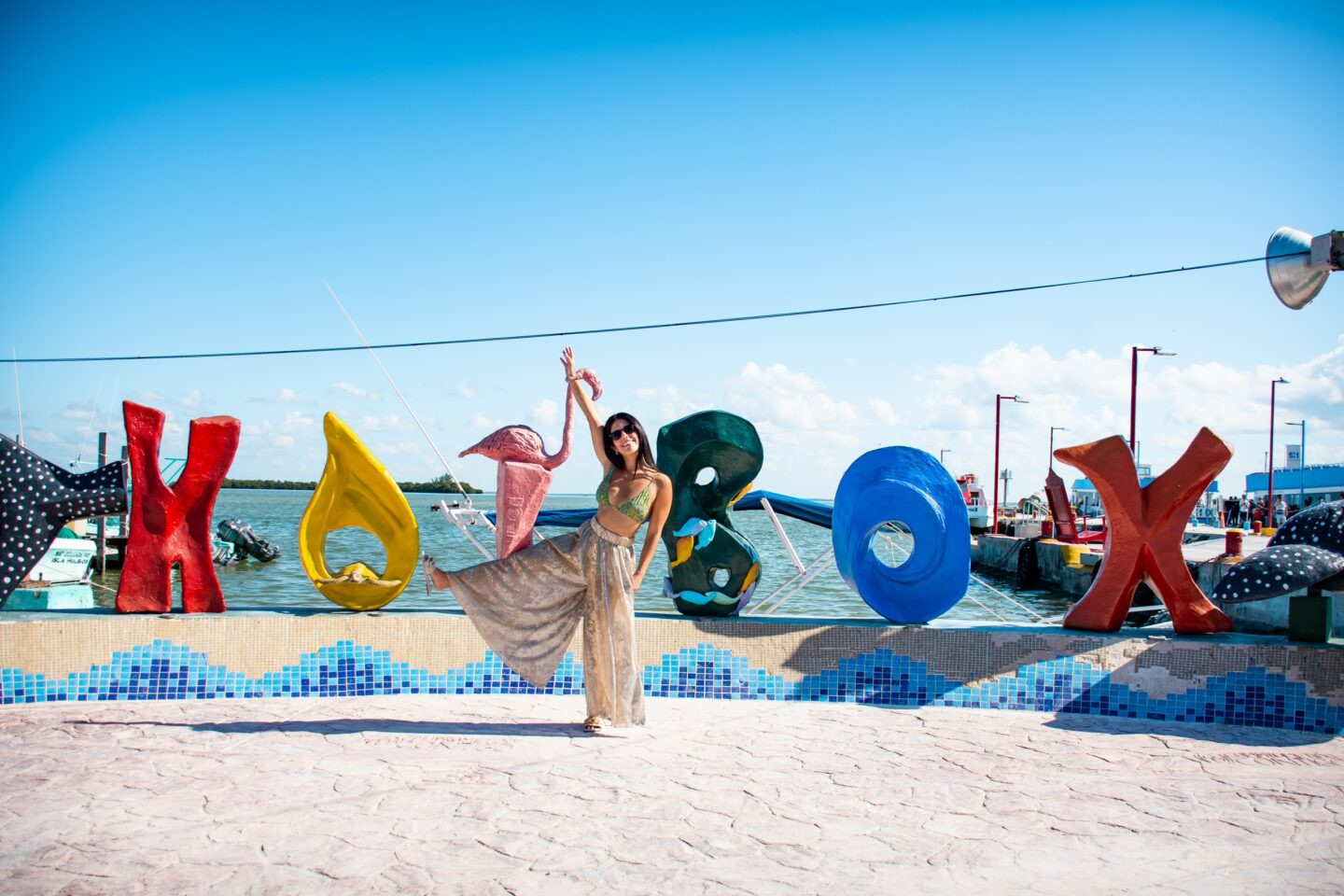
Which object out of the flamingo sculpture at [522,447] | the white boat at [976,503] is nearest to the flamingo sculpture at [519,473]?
the flamingo sculpture at [522,447]

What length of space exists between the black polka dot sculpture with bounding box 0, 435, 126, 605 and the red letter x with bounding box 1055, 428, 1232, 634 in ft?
22.5

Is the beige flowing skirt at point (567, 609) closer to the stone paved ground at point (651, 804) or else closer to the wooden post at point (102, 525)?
the stone paved ground at point (651, 804)

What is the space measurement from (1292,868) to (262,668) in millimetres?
5949

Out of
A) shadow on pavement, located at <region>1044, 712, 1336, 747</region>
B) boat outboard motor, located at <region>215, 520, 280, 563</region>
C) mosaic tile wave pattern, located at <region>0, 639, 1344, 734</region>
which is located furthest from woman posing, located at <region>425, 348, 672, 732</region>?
boat outboard motor, located at <region>215, 520, 280, 563</region>

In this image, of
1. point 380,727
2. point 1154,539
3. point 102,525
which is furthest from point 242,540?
point 1154,539

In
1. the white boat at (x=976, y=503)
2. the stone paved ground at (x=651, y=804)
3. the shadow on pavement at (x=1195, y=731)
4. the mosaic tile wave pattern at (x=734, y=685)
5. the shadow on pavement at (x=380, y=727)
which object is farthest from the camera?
the white boat at (x=976, y=503)

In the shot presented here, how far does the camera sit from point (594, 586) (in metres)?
6.02

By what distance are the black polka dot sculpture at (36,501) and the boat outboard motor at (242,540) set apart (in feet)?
81.8

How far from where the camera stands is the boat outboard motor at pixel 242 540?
102 ft

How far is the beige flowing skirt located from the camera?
5984 mm

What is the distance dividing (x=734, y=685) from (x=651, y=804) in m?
2.70

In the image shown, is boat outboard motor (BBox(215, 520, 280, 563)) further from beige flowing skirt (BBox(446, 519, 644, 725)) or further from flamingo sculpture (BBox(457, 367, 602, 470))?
beige flowing skirt (BBox(446, 519, 644, 725))

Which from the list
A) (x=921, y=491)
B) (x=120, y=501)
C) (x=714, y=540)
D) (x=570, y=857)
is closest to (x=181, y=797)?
(x=570, y=857)

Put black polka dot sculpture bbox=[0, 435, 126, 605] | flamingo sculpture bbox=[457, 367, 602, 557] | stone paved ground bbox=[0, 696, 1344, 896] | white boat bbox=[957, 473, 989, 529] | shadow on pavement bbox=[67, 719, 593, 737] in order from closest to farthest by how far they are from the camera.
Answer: stone paved ground bbox=[0, 696, 1344, 896]
shadow on pavement bbox=[67, 719, 593, 737]
black polka dot sculpture bbox=[0, 435, 126, 605]
flamingo sculpture bbox=[457, 367, 602, 557]
white boat bbox=[957, 473, 989, 529]
